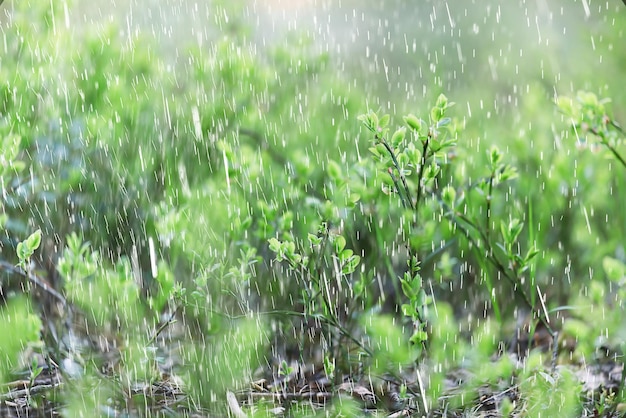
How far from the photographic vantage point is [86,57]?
148cm

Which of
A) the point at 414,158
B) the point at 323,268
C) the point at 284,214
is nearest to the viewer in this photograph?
the point at 414,158

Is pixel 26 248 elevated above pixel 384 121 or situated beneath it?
situated beneath

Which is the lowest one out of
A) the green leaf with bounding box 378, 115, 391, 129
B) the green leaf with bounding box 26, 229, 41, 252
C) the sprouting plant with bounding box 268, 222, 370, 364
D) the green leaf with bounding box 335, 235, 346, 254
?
the sprouting plant with bounding box 268, 222, 370, 364

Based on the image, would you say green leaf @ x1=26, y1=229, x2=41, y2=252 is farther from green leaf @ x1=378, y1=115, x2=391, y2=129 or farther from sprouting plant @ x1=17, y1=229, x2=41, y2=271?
green leaf @ x1=378, y1=115, x2=391, y2=129

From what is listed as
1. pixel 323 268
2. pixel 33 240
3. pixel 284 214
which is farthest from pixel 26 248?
pixel 323 268

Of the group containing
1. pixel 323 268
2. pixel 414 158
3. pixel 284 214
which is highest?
pixel 414 158

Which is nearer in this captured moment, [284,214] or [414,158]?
[414,158]

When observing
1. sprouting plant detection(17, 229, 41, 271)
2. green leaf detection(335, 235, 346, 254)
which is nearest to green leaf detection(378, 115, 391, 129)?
green leaf detection(335, 235, 346, 254)

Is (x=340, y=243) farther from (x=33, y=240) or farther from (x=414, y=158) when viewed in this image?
(x=33, y=240)

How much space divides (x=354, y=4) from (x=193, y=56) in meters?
2.19

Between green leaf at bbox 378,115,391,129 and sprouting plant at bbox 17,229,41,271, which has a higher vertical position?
green leaf at bbox 378,115,391,129

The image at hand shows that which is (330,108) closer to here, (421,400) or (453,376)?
(453,376)

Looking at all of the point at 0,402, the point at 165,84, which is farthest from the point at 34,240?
the point at 165,84

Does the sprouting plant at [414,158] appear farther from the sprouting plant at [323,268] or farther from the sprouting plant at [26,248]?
the sprouting plant at [26,248]
